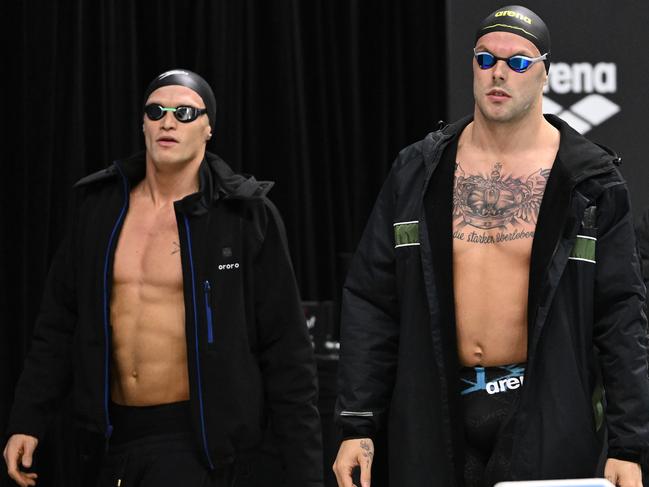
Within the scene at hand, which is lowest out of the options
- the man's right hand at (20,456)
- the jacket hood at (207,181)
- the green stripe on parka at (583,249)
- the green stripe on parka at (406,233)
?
the man's right hand at (20,456)

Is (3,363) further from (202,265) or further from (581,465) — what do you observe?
(581,465)

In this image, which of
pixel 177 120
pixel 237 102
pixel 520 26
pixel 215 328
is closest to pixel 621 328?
pixel 520 26

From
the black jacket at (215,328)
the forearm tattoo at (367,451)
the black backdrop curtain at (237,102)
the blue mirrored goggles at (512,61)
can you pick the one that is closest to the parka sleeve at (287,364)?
the black jacket at (215,328)

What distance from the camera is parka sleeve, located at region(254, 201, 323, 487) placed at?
12.8 feet

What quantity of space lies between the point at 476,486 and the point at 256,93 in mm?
3059

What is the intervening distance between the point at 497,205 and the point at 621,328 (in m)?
0.45

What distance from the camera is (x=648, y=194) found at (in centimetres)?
510

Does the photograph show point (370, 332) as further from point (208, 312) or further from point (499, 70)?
point (499, 70)

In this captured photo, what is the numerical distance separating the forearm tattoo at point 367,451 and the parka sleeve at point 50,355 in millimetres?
1199

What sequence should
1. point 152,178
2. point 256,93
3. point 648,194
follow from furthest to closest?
1. point 256,93
2. point 648,194
3. point 152,178

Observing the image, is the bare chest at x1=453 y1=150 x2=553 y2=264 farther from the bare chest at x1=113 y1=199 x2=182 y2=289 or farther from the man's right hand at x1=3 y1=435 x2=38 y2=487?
the man's right hand at x1=3 y1=435 x2=38 y2=487

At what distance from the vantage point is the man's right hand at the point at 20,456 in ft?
12.6

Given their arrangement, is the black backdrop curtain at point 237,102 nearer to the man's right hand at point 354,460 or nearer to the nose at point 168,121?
the nose at point 168,121

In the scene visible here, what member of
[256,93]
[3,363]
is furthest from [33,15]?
[3,363]
